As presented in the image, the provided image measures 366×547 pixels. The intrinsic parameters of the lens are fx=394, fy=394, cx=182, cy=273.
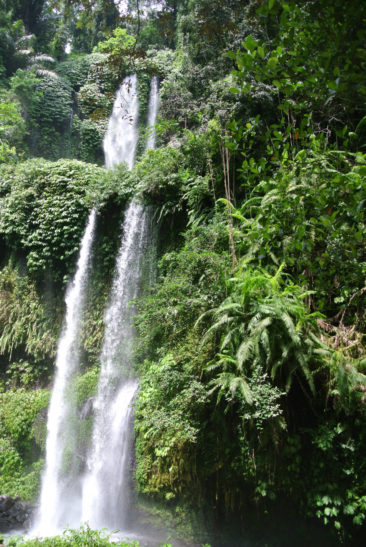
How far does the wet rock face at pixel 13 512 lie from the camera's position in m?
6.70

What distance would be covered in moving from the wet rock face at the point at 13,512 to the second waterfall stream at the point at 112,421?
26cm

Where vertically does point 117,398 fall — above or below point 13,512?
above

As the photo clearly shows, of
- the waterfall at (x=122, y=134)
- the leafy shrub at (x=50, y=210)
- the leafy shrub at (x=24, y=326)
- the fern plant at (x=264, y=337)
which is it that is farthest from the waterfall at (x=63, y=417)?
the waterfall at (x=122, y=134)

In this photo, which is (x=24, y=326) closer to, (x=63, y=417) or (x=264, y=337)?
(x=63, y=417)

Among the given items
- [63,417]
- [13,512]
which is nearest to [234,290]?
[63,417]

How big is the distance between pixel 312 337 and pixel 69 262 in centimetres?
691

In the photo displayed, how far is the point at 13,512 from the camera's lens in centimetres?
692

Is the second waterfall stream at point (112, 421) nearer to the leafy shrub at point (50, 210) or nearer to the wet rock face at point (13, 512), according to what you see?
the wet rock face at point (13, 512)

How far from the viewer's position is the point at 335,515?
12.8ft

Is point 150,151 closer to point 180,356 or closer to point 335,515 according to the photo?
point 180,356

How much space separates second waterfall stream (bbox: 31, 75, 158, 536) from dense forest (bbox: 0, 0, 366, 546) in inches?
11.7

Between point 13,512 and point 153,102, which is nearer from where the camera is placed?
point 13,512

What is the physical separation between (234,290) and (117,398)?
10.9 ft

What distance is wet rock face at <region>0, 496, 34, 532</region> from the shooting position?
6.70m
